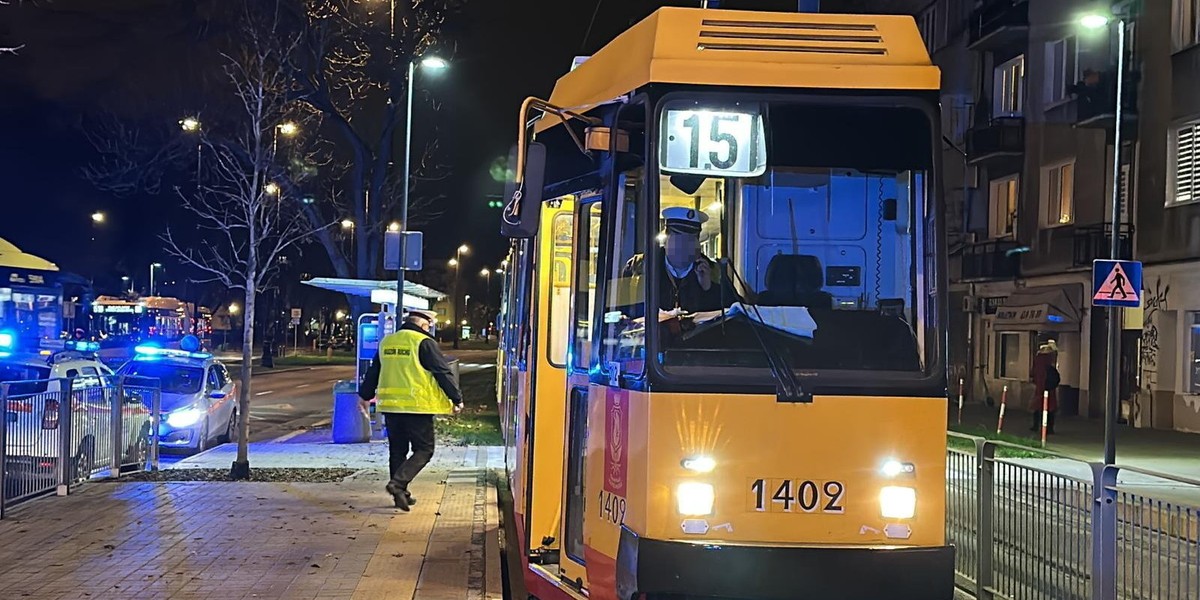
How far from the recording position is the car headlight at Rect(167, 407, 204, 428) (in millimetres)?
16098

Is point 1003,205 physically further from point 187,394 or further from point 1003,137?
point 187,394

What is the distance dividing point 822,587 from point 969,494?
307 cm

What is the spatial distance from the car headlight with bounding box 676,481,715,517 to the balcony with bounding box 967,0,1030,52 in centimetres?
2911

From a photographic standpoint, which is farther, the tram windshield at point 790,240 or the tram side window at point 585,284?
the tram side window at point 585,284

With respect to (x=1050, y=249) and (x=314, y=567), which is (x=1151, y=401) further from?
(x=314, y=567)

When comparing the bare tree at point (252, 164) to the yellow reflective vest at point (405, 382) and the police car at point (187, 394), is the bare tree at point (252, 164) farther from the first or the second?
the yellow reflective vest at point (405, 382)

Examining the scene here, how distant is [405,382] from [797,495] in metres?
5.56

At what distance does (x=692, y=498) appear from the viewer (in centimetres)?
522

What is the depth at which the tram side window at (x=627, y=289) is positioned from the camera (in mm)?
5445

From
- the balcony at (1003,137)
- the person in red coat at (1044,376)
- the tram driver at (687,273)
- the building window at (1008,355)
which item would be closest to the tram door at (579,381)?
the tram driver at (687,273)

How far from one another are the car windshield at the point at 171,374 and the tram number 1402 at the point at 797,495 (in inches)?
525

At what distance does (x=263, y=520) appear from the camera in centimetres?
966

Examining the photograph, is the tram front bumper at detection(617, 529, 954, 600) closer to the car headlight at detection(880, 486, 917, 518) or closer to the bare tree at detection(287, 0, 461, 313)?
the car headlight at detection(880, 486, 917, 518)

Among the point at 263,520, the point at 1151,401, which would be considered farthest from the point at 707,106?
the point at 1151,401
